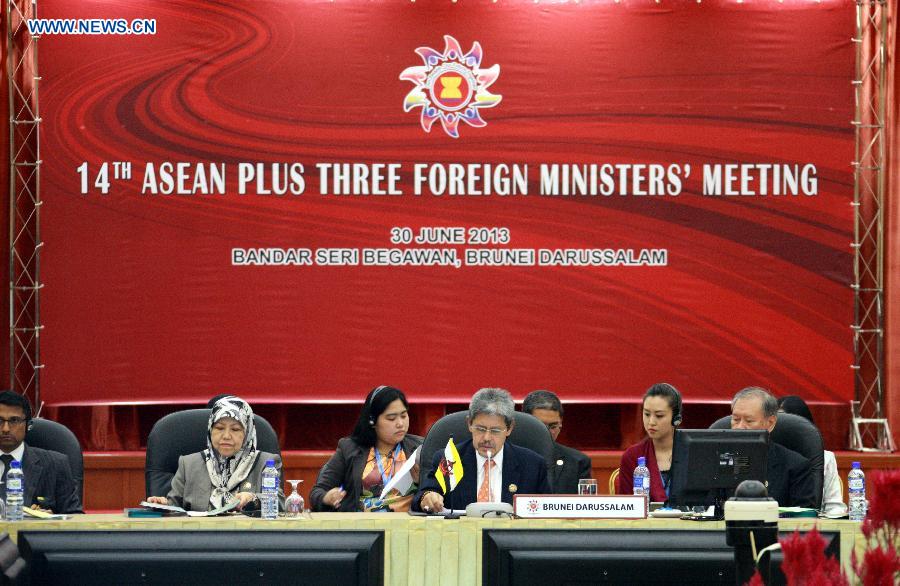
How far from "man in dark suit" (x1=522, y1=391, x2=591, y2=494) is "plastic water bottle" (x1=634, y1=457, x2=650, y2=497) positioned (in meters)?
0.49

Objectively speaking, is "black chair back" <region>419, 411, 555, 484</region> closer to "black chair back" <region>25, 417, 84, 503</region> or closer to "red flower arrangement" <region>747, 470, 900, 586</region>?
"black chair back" <region>25, 417, 84, 503</region>

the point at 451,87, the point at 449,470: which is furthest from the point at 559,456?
the point at 451,87

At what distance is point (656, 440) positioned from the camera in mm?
4625

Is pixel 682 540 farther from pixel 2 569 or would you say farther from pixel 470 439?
pixel 2 569

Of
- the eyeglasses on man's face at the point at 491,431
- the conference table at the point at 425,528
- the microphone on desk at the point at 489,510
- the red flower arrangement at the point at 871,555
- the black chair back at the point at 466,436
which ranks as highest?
the red flower arrangement at the point at 871,555

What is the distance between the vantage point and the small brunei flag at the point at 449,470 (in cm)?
410

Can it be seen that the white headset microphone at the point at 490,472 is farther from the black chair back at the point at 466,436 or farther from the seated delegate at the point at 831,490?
the seated delegate at the point at 831,490

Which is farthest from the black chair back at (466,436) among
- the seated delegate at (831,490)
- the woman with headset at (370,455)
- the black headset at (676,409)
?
the seated delegate at (831,490)

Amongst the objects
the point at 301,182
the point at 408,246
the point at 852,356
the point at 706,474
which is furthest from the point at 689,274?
the point at 706,474

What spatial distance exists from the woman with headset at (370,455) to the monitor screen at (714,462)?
1306mm

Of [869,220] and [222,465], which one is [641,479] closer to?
[222,465]

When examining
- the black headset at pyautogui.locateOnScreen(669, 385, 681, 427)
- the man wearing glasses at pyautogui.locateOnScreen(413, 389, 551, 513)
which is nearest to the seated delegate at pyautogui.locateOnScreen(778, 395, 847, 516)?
the black headset at pyautogui.locateOnScreen(669, 385, 681, 427)

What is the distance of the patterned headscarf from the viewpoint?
4.37 metres

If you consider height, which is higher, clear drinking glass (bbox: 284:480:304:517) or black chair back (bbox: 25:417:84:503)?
black chair back (bbox: 25:417:84:503)
